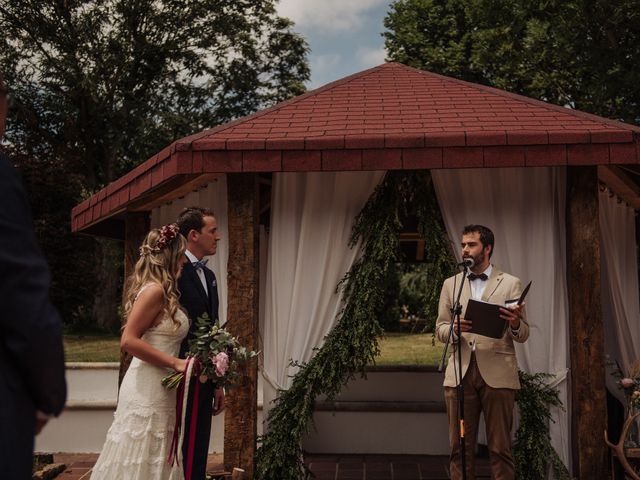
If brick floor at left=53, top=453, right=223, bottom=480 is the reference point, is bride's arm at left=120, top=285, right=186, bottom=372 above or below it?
above

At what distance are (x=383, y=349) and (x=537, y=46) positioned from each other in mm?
9080

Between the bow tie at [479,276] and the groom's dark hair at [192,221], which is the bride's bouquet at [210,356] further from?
the bow tie at [479,276]

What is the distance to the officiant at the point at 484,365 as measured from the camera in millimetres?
5578

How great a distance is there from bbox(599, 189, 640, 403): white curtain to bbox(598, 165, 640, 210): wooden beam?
0.34 ft

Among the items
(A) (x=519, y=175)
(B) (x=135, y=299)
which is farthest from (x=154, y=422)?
(A) (x=519, y=175)

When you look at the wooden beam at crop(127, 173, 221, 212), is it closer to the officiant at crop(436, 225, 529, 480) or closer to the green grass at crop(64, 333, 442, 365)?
the officiant at crop(436, 225, 529, 480)

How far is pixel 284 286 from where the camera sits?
659 cm

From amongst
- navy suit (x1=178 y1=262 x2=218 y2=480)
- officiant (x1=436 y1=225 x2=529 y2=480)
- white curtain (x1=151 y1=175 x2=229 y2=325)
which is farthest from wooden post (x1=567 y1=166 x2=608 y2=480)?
navy suit (x1=178 y1=262 x2=218 y2=480)

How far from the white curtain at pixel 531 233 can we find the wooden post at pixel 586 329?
13 cm

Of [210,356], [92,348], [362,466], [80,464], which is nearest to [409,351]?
[92,348]

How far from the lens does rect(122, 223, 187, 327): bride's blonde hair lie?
438cm

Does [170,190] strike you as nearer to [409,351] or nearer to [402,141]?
[402,141]

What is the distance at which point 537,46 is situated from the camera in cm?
1773

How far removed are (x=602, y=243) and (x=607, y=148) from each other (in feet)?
4.34
